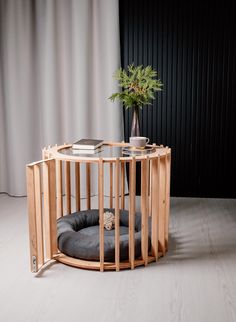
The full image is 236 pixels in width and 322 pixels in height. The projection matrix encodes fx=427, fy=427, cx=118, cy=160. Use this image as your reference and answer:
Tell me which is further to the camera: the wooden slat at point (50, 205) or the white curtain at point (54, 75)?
the white curtain at point (54, 75)

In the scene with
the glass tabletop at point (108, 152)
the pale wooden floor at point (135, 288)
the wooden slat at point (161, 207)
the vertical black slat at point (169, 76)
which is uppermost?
the vertical black slat at point (169, 76)

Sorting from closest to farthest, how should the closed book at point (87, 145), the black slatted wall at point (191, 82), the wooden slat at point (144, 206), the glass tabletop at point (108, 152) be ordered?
1. the wooden slat at point (144, 206)
2. the glass tabletop at point (108, 152)
3. the closed book at point (87, 145)
4. the black slatted wall at point (191, 82)

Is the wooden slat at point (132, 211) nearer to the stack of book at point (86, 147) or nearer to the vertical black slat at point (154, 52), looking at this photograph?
the stack of book at point (86, 147)

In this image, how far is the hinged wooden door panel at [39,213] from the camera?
2256 mm

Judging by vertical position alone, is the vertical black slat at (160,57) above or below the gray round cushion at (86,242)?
above

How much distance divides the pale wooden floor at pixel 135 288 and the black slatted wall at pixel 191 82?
3.22 feet

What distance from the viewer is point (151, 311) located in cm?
195

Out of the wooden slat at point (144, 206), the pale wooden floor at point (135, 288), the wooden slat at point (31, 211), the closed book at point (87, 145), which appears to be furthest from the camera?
the closed book at point (87, 145)

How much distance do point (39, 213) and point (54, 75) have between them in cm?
180

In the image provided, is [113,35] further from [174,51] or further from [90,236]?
[90,236]

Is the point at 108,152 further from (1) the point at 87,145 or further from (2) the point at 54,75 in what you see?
(2) the point at 54,75

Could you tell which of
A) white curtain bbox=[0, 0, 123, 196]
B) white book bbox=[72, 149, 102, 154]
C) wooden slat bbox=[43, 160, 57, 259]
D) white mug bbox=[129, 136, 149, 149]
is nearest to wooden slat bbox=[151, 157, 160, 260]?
white mug bbox=[129, 136, 149, 149]

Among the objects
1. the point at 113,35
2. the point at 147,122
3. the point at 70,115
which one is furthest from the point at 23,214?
the point at 113,35

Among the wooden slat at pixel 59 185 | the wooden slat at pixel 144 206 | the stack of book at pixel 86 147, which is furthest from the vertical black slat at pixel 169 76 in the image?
the wooden slat at pixel 144 206
